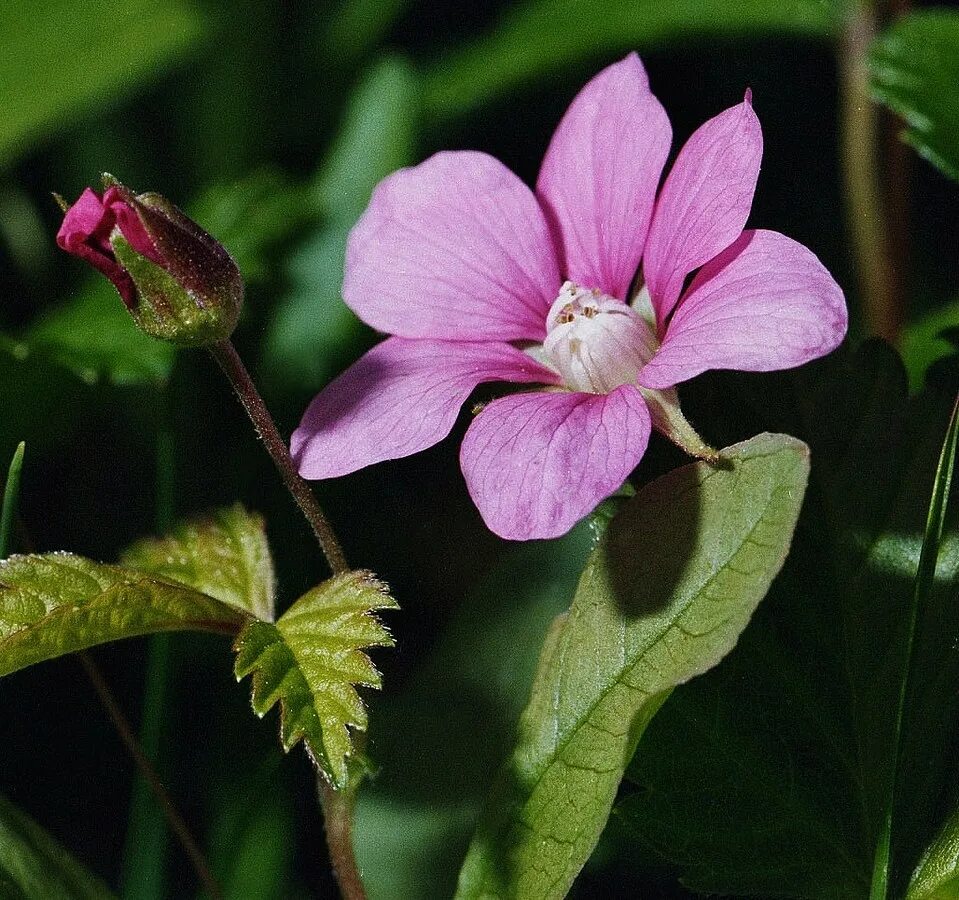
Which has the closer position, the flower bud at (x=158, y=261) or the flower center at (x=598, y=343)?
the flower bud at (x=158, y=261)

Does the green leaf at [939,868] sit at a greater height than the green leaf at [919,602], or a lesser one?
lesser

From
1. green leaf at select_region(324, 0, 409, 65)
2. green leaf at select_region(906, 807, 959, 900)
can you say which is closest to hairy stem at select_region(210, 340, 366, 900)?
green leaf at select_region(906, 807, 959, 900)

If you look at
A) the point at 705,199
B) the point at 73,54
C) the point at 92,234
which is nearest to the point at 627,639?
the point at 705,199

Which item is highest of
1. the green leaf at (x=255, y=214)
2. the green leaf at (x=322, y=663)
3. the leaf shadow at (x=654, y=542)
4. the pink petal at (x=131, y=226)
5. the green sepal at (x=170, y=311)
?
the pink petal at (x=131, y=226)

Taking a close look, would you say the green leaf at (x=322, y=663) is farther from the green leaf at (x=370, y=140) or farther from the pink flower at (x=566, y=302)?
the green leaf at (x=370, y=140)

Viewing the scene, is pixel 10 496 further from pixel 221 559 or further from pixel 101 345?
pixel 101 345

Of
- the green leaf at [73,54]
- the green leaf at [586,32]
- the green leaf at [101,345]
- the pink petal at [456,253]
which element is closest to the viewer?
the pink petal at [456,253]

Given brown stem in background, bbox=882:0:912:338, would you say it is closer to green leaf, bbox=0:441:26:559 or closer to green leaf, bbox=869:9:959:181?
green leaf, bbox=869:9:959:181

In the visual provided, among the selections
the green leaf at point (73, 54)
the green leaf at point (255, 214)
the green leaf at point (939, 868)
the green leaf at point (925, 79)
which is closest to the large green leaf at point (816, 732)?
the green leaf at point (939, 868)
